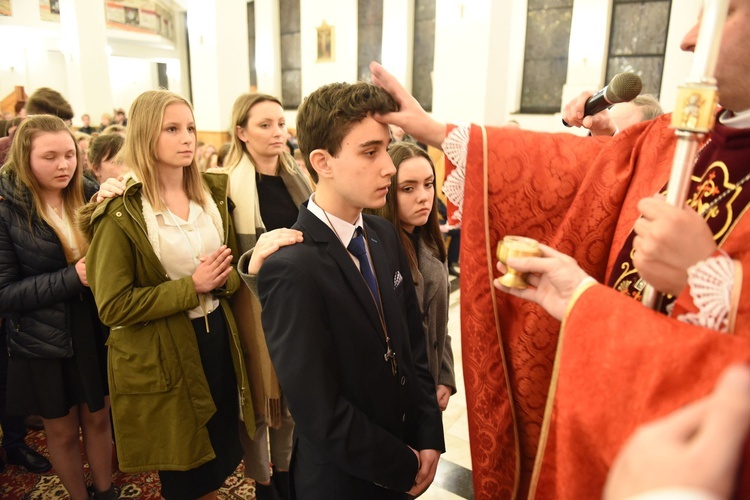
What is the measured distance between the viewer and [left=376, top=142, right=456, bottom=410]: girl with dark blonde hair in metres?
2.23

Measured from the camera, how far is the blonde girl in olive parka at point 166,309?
196 centimetres

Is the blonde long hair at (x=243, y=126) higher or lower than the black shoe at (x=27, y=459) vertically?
higher

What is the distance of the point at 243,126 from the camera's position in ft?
9.43

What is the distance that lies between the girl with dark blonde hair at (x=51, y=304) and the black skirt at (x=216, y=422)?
1.89 feet

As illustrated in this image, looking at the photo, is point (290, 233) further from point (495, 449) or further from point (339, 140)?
point (495, 449)

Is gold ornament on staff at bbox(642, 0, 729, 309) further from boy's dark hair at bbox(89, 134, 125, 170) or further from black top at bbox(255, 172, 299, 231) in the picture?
boy's dark hair at bbox(89, 134, 125, 170)

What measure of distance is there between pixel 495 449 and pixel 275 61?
1544 cm

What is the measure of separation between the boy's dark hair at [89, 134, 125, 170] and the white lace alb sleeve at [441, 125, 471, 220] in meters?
2.60

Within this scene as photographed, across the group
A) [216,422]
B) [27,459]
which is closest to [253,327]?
[216,422]

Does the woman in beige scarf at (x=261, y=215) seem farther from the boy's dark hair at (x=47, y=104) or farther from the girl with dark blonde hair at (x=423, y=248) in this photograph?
the boy's dark hair at (x=47, y=104)

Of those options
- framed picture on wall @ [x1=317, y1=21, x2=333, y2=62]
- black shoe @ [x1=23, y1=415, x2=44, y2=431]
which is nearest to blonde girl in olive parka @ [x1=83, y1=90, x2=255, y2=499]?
black shoe @ [x1=23, y1=415, x2=44, y2=431]

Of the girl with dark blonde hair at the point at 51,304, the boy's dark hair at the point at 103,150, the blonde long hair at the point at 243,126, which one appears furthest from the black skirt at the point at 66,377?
the boy's dark hair at the point at 103,150

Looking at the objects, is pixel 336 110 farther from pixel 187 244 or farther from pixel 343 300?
pixel 187 244

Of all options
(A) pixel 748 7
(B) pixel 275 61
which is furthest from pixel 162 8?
(A) pixel 748 7
